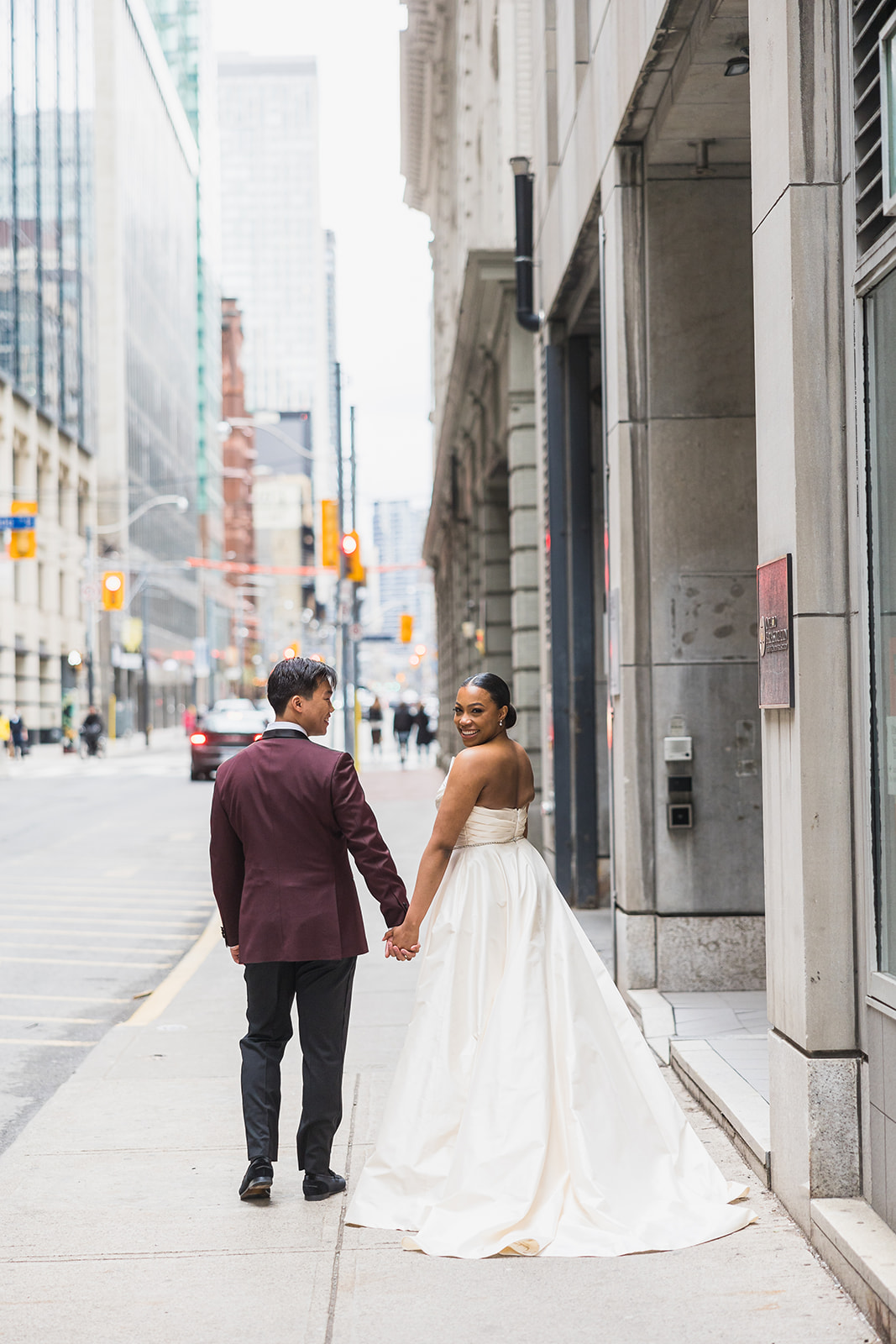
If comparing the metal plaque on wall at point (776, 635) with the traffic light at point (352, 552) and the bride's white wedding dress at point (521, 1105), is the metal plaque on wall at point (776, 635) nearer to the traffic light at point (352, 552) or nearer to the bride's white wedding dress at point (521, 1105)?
the bride's white wedding dress at point (521, 1105)

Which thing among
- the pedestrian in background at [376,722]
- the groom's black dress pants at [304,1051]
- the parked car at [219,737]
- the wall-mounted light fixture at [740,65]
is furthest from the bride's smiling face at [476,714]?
the pedestrian in background at [376,722]

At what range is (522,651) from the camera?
15.6 metres

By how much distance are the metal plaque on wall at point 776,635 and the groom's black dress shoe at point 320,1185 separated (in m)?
2.23

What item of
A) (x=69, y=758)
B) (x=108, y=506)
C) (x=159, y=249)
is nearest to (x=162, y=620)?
(x=108, y=506)

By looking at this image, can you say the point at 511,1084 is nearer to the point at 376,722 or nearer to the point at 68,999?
the point at 68,999

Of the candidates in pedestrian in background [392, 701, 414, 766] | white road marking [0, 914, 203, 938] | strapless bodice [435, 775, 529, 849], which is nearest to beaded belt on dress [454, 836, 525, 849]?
strapless bodice [435, 775, 529, 849]

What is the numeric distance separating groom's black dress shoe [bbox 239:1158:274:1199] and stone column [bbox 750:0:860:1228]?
1.77 meters

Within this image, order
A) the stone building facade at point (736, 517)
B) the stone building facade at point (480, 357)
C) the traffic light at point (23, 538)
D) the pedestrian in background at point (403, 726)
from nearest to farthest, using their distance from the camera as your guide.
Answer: the stone building facade at point (736, 517) → the stone building facade at point (480, 357) → the traffic light at point (23, 538) → the pedestrian in background at point (403, 726)

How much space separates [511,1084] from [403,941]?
2.13 ft

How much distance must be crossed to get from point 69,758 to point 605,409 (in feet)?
143

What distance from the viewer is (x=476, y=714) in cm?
527

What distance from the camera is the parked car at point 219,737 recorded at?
31.4 meters

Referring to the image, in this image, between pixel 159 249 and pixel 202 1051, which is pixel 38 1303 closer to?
pixel 202 1051

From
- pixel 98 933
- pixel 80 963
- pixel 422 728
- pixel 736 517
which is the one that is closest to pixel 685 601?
pixel 736 517
